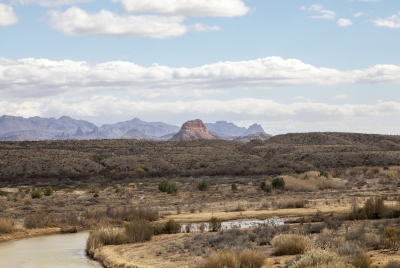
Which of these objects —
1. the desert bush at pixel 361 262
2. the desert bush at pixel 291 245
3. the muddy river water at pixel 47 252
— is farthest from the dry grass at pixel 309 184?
the desert bush at pixel 361 262

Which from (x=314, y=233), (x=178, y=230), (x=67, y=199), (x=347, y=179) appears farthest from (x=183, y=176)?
(x=314, y=233)

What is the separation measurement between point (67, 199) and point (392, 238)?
32.4 m

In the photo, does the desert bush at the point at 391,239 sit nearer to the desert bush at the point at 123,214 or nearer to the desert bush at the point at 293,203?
the desert bush at the point at 123,214

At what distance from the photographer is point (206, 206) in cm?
3997

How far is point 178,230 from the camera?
28.8 meters

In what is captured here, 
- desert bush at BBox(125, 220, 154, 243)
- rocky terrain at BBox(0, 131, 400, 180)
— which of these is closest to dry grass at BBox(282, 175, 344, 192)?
rocky terrain at BBox(0, 131, 400, 180)

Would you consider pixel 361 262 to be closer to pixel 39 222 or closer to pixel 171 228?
pixel 171 228

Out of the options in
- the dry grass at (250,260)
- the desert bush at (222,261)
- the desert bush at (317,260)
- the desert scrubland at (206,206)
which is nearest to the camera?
the desert bush at (317,260)

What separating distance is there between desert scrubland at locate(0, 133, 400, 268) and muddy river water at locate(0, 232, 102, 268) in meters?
0.89

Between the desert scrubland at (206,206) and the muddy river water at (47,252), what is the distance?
885 millimetres

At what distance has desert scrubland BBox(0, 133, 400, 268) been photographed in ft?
66.1

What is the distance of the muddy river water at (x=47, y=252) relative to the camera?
22.9 meters

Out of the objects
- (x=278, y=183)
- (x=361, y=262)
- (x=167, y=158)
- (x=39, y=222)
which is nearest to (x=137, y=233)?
(x=39, y=222)

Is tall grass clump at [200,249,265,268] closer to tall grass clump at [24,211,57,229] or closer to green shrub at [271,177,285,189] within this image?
tall grass clump at [24,211,57,229]
